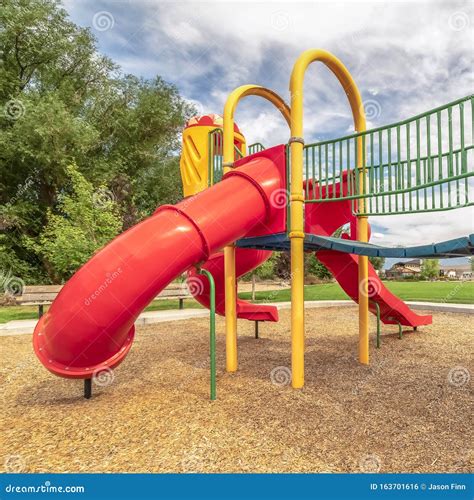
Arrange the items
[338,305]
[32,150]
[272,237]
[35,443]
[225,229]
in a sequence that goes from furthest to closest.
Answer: [32,150] < [338,305] < [272,237] < [225,229] < [35,443]

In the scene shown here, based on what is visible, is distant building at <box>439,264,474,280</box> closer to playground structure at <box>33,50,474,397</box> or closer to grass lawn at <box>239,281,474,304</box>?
grass lawn at <box>239,281,474,304</box>

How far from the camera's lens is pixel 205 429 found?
3.54 metres

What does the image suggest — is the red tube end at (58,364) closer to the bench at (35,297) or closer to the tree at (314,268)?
the bench at (35,297)

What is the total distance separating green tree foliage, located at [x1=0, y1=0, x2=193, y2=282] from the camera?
56.2ft

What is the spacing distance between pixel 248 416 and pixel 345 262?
3.65m

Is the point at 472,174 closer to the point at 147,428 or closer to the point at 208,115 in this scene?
the point at 147,428

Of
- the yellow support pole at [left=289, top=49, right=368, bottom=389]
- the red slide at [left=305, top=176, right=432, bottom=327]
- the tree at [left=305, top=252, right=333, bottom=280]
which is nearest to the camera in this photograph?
the yellow support pole at [left=289, top=49, right=368, bottom=389]

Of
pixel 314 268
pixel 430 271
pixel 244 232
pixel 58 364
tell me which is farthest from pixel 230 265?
pixel 430 271

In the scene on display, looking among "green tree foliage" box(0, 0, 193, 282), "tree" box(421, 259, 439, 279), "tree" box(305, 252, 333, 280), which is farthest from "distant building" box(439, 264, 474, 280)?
"green tree foliage" box(0, 0, 193, 282)

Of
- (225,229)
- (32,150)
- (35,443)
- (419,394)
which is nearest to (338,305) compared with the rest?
(419,394)

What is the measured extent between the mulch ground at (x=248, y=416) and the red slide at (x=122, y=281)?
72cm

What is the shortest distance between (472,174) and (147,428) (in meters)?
4.06

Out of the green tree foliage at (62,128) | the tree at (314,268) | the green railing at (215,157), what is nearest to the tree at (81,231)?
the green tree foliage at (62,128)

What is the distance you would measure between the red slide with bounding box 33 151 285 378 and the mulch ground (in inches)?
28.2
